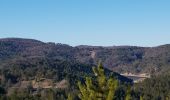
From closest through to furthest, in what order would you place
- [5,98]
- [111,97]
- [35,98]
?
1. [111,97]
2. [5,98]
3. [35,98]

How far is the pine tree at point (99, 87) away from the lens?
1291 inches

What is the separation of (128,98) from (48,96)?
525 feet

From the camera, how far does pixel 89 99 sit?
32750 millimetres

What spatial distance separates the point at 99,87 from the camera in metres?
33.4

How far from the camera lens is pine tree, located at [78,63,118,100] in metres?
A: 32.8

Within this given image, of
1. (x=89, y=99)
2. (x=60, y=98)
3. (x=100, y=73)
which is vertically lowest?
(x=60, y=98)

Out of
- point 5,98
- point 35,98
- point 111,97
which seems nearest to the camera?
point 111,97

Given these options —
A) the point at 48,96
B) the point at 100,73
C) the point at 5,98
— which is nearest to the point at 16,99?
the point at 5,98

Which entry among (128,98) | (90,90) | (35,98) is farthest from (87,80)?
(35,98)

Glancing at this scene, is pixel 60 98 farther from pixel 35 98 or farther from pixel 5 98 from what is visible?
pixel 5 98

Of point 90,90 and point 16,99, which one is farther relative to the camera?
point 16,99

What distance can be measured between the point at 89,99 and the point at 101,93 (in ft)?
4.07

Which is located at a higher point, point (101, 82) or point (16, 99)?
point (101, 82)

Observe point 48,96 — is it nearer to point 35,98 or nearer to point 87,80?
point 35,98
